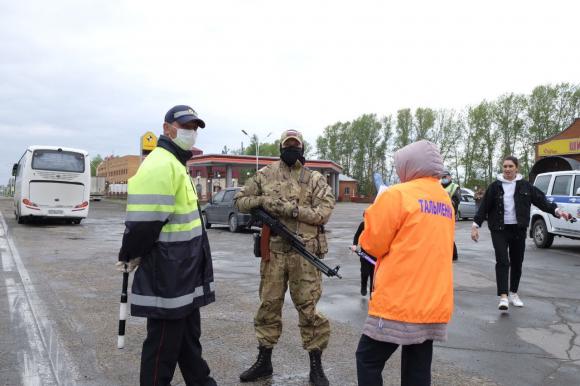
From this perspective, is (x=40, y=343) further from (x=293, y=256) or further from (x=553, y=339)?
(x=553, y=339)

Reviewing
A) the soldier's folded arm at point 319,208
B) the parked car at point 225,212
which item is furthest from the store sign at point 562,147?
the soldier's folded arm at point 319,208

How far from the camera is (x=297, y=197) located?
400cm

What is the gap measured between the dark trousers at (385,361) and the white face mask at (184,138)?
157cm

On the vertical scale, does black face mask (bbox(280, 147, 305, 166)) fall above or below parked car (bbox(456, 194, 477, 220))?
above

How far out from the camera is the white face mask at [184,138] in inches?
126

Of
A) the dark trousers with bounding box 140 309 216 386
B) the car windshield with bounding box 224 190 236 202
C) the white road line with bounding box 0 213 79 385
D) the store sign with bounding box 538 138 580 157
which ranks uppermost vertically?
the store sign with bounding box 538 138 580 157

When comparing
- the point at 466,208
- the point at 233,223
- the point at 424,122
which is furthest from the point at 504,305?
the point at 424,122

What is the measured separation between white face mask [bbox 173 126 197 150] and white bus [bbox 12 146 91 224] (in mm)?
18160

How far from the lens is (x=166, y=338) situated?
3025 mm

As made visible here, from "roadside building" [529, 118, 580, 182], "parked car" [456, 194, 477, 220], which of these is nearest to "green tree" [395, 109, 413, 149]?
"roadside building" [529, 118, 580, 182]

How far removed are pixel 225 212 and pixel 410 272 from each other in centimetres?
1578

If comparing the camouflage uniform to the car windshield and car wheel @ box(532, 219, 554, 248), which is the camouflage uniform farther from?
the car windshield

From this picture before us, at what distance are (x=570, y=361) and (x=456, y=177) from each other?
66.6m

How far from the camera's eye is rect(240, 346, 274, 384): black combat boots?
3875mm
